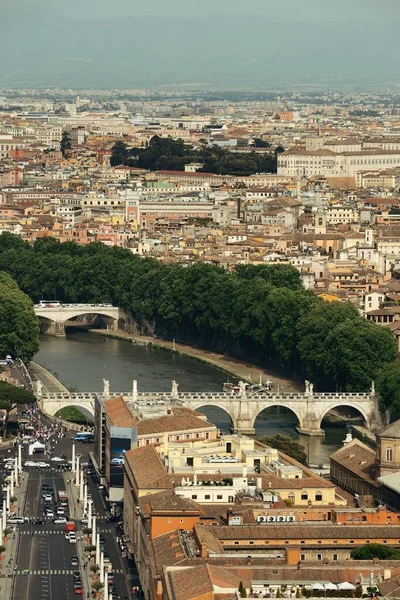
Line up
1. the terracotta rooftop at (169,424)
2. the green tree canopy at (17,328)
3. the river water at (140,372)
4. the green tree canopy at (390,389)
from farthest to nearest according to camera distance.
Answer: the green tree canopy at (17,328) → the river water at (140,372) → the green tree canopy at (390,389) → the terracotta rooftop at (169,424)

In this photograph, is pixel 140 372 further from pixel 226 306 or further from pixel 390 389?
pixel 390 389

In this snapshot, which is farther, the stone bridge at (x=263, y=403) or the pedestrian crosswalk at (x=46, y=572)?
the stone bridge at (x=263, y=403)

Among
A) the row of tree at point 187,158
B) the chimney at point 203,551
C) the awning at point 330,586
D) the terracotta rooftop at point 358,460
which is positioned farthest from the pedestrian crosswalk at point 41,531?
the row of tree at point 187,158

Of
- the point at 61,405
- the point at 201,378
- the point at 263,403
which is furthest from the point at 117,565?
the point at 201,378

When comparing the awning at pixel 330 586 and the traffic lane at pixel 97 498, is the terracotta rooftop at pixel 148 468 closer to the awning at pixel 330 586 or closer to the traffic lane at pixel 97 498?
the traffic lane at pixel 97 498

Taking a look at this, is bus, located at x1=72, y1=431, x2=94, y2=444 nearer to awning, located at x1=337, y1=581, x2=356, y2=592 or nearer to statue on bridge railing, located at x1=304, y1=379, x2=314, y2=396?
statue on bridge railing, located at x1=304, y1=379, x2=314, y2=396

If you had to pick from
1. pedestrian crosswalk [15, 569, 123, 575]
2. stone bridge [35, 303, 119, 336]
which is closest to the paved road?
pedestrian crosswalk [15, 569, 123, 575]
